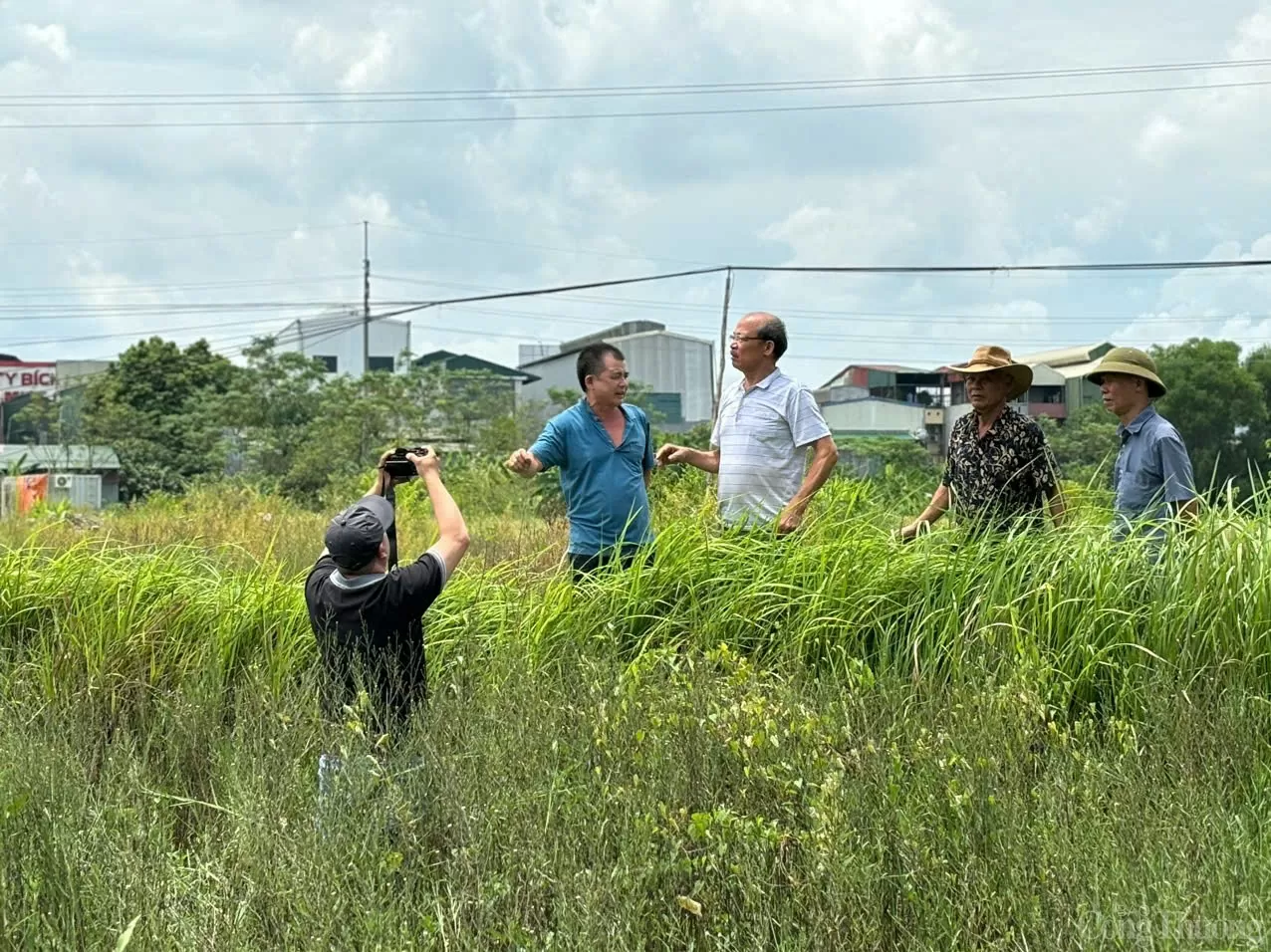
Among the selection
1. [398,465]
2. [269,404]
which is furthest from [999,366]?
[269,404]

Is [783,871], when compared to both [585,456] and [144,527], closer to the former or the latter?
[585,456]

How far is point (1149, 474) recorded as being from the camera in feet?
16.7

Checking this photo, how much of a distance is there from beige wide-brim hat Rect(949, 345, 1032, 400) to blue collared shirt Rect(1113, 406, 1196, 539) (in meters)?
0.48

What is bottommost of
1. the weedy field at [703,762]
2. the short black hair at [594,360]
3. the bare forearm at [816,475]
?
the weedy field at [703,762]

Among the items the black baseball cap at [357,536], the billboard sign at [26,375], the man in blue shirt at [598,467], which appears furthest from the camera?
the billboard sign at [26,375]

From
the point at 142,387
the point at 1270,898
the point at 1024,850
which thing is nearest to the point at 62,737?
the point at 1024,850

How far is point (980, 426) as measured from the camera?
5.42 meters

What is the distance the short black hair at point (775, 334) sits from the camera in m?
5.40

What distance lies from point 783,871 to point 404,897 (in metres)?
0.82

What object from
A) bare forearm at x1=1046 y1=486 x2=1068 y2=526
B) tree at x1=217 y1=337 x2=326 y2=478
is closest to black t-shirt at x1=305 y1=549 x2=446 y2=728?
bare forearm at x1=1046 y1=486 x2=1068 y2=526

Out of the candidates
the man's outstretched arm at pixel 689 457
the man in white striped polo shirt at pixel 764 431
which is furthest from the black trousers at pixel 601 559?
the man's outstretched arm at pixel 689 457

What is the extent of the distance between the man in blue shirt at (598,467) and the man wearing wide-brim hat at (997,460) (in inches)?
45.2

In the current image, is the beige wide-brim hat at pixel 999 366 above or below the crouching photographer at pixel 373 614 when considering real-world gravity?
above

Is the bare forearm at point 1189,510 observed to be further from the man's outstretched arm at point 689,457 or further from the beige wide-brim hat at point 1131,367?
the man's outstretched arm at point 689,457
